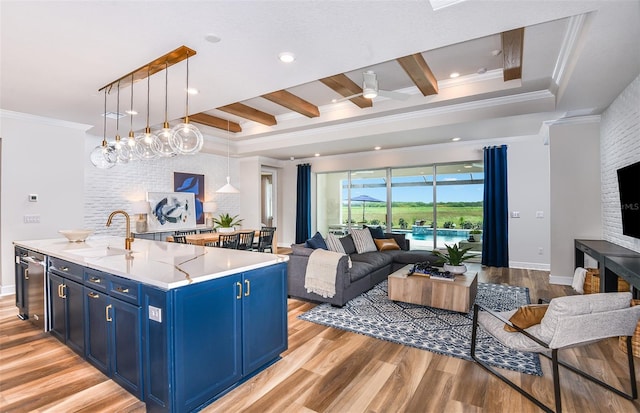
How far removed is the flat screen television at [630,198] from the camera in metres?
3.29

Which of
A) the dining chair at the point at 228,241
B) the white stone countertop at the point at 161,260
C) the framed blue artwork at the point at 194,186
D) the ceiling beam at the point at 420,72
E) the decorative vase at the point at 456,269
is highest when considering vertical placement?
the ceiling beam at the point at 420,72

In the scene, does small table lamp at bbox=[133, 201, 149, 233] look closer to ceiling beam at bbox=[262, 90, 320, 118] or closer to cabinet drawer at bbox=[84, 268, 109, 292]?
ceiling beam at bbox=[262, 90, 320, 118]

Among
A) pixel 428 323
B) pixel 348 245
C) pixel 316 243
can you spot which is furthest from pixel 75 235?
pixel 428 323

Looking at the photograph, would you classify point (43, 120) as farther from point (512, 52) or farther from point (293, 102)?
point (512, 52)

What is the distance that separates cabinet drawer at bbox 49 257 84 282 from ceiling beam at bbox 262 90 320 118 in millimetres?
3086

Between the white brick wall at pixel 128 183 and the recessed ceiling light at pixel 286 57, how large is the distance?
17.0 ft

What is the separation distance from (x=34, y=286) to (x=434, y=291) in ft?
14.8

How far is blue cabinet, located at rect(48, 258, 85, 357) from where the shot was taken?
268 cm

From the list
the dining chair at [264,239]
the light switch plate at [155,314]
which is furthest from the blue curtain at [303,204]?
the light switch plate at [155,314]

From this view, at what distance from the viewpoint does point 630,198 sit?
11.4ft

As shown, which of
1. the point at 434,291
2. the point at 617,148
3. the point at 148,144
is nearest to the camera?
the point at 148,144

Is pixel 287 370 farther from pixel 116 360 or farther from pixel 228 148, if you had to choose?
pixel 228 148

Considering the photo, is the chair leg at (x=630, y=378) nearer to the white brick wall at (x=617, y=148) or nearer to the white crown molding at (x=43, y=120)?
the white brick wall at (x=617, y=148)

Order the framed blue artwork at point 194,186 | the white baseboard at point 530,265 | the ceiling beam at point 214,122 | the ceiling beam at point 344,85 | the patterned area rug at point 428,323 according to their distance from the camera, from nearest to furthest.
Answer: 1. the patterned area rug at point 428,323
2. the ceiling beam at point 344,85
3. the ceiling beam at point 214,122
4. the white baseboard at point 530,265
5. the framed blue artwork at point 194,186
